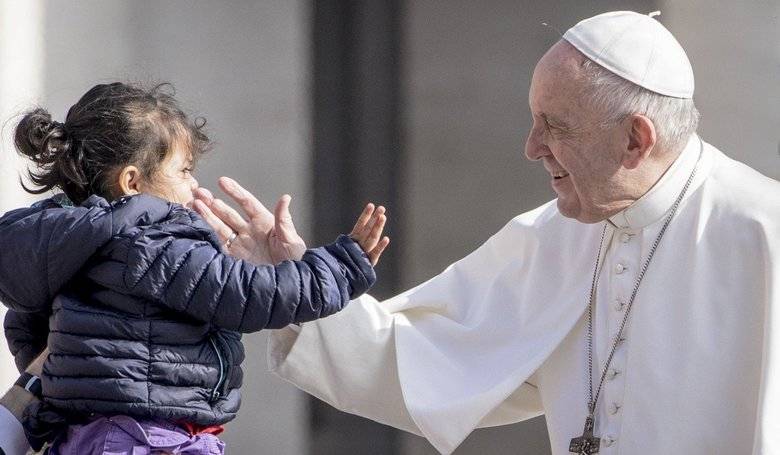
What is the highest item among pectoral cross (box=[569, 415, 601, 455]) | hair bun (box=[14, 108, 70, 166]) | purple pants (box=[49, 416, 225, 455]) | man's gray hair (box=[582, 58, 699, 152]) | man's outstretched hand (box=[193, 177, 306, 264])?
man's gray hair (box=[582, 58, 699, 152])

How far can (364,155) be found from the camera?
5543 mm

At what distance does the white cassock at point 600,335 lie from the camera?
11.5ft

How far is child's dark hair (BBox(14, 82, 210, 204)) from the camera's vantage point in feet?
10.5

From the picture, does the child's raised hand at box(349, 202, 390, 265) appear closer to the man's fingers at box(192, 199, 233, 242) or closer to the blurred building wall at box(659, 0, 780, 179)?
the man's fingers at box(192, 199, 233, 242)

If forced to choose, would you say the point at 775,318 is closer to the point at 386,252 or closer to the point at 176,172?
the point at 176,172

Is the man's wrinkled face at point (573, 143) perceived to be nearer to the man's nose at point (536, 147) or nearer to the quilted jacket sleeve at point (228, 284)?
the man's nose at point (536, 147)

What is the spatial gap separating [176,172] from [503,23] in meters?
2.35

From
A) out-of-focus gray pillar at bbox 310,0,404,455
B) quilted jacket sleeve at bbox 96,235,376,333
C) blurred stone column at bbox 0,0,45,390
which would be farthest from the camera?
out-of-focus gray pillar at bbox 310,0,404,455

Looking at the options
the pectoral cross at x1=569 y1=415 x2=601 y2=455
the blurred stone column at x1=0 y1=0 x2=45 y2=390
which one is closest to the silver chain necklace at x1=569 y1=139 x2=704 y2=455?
the pectoral cross at x1=569 y1=415 x2=601 y2=455

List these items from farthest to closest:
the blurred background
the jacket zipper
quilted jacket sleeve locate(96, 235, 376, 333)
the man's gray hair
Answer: the blurred background, the man's gray hair, the jacket zipper, quilted jacket sleeve locate(96, 235, 376, 333)

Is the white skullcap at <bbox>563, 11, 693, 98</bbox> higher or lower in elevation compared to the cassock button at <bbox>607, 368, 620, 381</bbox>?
higher

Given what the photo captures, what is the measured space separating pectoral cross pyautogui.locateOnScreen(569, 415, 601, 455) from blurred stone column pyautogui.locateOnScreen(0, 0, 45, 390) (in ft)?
7.15

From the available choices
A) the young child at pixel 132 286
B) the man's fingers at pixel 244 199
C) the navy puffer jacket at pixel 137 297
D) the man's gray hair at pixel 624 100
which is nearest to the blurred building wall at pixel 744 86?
the man's gray hair at pixel 624 100

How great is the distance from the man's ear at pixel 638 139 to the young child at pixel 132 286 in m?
0.82
